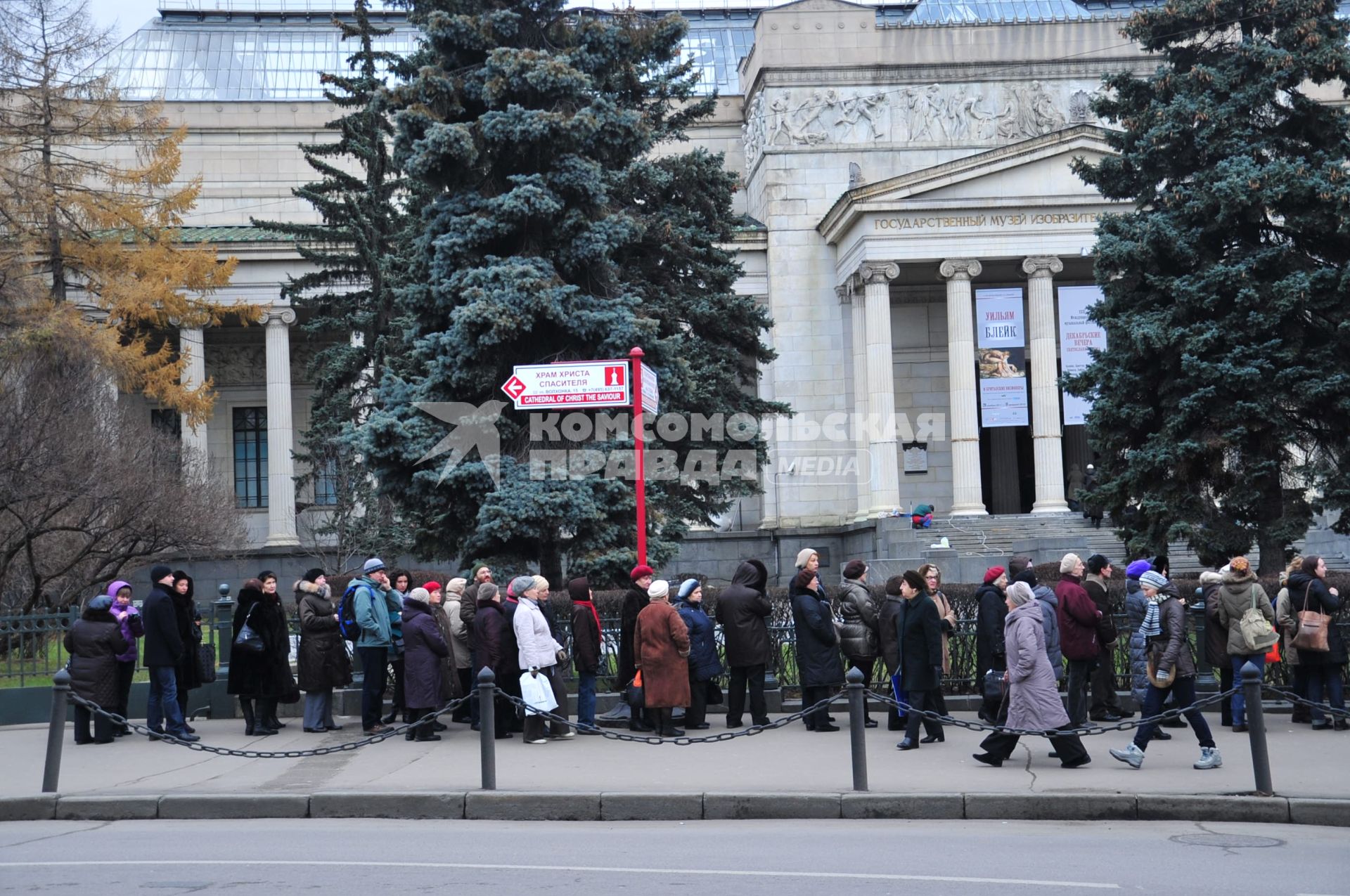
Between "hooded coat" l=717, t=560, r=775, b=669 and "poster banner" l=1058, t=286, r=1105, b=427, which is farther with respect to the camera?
"poster banner" l=1058, t=286, r=1105, b=427

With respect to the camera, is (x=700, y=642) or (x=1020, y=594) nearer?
(x=1020, y=594)

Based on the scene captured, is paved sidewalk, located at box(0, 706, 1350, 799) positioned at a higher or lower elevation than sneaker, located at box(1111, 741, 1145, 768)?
lower

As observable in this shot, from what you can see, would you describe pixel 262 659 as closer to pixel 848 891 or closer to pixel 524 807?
pixel 524 807

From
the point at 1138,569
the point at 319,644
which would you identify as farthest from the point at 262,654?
the point at 1138,569

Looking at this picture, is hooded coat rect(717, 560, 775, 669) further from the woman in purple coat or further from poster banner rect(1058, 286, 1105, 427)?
poster banner rect(1058, 286, 1105, 427)

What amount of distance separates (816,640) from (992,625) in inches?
70.2

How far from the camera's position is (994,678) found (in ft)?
42.3

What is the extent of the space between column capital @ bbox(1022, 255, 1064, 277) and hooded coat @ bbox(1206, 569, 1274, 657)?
24.5m

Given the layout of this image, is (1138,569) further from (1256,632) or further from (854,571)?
(854,571)

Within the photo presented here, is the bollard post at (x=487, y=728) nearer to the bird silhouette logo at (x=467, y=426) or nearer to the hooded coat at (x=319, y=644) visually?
the hooded coat at (x=319, y=644)

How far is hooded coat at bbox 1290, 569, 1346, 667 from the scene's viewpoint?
13641 mm

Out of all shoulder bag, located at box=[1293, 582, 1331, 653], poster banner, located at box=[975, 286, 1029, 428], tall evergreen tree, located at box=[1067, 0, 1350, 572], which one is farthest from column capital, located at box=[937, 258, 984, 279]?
shoulder bag, located at box=[1293, 582, 1331, 653]

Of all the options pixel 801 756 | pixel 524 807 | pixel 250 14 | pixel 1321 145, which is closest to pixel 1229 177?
pixel 1321 145

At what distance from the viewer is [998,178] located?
36.9 m
